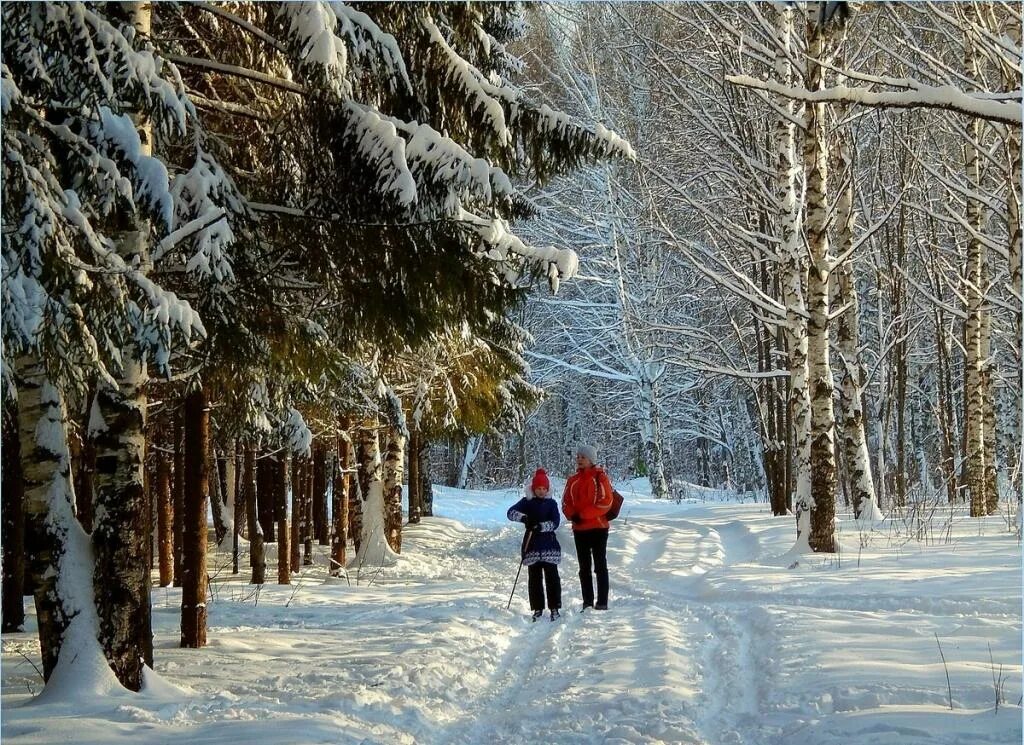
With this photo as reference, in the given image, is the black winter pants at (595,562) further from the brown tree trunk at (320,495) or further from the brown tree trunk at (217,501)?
the brown tree trunk at (217,501)

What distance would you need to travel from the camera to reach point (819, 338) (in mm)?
12508

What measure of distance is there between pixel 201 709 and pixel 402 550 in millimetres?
14064

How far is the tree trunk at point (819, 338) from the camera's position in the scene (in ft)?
39.7

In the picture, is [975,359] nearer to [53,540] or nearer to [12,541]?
[12,541]

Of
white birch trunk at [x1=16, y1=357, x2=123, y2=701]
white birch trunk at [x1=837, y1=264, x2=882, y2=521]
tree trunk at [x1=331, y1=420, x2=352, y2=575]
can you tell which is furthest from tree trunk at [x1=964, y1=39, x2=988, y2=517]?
white birch trunk at [x1=16, y1=357, x2=123, y2=701]

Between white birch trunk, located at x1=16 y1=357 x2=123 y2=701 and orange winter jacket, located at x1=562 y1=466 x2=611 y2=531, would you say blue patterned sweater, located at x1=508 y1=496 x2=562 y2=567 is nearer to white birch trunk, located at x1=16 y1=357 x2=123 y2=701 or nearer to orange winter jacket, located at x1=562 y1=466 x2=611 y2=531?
orange winter jacket, located at x1=562 y1=466 x2=611 y2=531

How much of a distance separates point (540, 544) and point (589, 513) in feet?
2.24

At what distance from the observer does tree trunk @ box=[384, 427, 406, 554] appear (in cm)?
1745

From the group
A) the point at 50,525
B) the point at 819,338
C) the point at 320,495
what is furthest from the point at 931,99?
the point at 320,495

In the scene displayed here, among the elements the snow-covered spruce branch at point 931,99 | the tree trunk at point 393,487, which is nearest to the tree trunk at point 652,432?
the tree trunk at point 393,487

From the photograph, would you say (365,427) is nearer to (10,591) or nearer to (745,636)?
(10,591)

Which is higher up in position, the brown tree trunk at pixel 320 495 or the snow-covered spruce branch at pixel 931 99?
the snow-covered spruce branch at pixel 931 99

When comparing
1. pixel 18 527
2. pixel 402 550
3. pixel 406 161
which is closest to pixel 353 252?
pixel 406 161

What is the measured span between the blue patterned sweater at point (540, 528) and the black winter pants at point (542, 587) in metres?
0.07
